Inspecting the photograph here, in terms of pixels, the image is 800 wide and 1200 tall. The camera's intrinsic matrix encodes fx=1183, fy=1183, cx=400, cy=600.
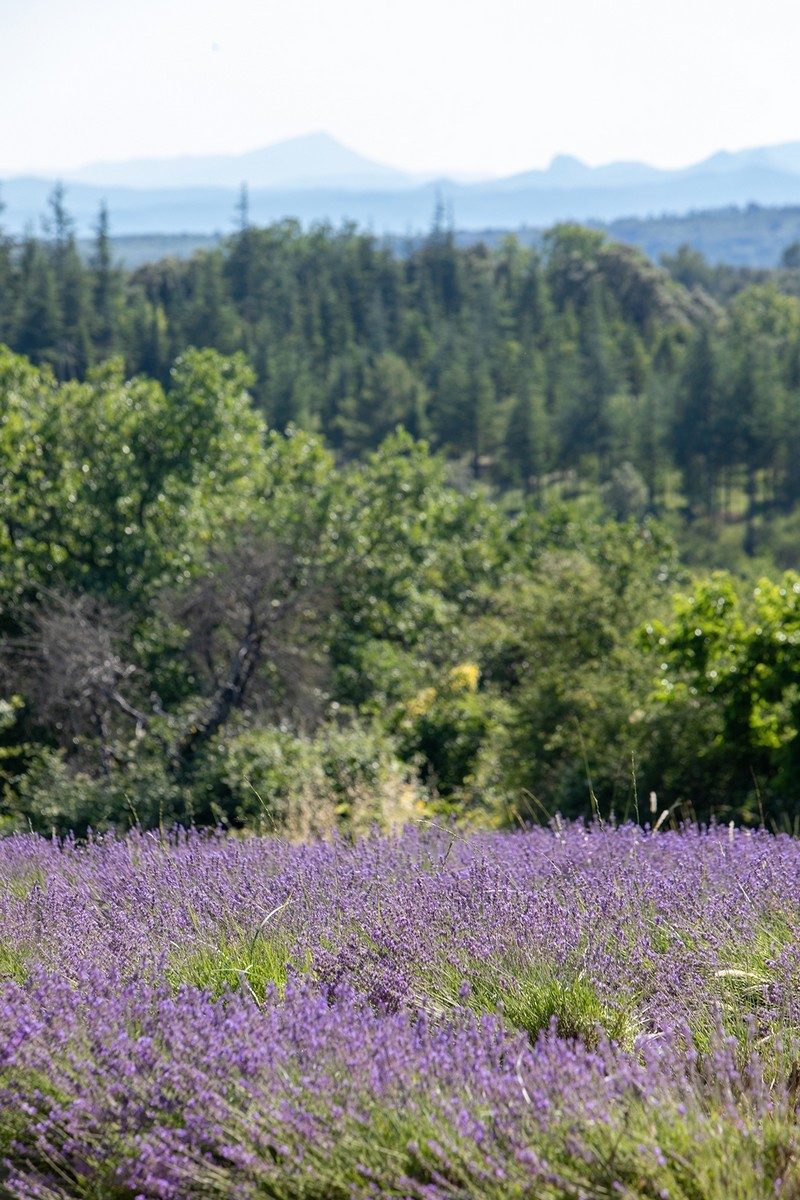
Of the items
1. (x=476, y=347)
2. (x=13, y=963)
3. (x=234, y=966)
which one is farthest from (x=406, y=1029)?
(x=476, y=347)

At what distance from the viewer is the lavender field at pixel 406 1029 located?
2.22 metres

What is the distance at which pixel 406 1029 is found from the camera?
8.34 feet

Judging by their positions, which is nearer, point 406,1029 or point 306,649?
point 406,1029

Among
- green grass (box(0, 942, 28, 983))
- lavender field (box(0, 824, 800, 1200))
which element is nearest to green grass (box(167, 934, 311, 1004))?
lavender field (box(0, 824, 800, 1200))

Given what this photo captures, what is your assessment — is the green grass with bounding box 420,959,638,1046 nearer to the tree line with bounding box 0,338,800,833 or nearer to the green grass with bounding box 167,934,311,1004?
the green grass with bounding box 167,934,311,1004

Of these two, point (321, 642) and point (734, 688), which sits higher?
point (734, 688)

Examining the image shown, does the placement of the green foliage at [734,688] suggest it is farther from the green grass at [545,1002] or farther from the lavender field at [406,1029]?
the green grass at [545,1002]

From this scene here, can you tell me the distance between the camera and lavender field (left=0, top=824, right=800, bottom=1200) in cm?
222

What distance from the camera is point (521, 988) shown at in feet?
9.70

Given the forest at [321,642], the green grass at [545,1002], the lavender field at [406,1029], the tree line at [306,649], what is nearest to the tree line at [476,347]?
the forest at [321,642]

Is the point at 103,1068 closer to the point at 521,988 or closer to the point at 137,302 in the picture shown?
the point at 521,988

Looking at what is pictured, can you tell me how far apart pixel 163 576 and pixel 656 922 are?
13.6m

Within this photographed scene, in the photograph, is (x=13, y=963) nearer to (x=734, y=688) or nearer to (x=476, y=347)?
(x=734, y=688)

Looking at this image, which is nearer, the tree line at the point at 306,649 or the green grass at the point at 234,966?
the green grass at the point at 234,966
